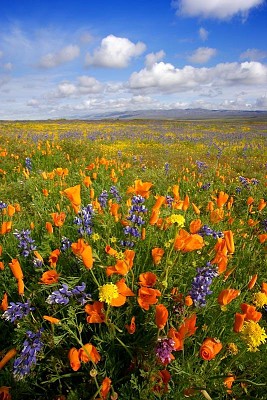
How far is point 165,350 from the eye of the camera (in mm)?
1486

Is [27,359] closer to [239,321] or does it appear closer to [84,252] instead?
[84,252]

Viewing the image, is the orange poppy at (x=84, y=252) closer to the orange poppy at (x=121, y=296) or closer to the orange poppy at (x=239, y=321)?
the orange poppy at (x=121, y=296)

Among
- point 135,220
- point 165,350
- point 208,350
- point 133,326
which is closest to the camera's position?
point 208,350

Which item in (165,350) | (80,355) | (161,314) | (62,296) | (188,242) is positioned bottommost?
(80,355)

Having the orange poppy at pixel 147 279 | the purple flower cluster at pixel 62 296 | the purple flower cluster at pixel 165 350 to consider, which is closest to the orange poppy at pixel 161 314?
the purple flower cluster at pixel 165 350

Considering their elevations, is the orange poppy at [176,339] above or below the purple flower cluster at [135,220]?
below

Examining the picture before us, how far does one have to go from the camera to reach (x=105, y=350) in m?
2.01

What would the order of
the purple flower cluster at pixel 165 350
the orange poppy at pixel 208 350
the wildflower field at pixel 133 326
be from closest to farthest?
the orange poppy at pixel 208 350, the purple flower cluster at pixel 165 350, the wildflower field at pixel 133 326

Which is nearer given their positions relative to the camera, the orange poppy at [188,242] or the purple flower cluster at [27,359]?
the purple flower cluster at [27,359]

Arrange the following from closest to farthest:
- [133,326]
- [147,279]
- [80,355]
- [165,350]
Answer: [165,350] → [80,355] → [133,326] → [147,279]

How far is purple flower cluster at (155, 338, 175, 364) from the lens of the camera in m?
1.48

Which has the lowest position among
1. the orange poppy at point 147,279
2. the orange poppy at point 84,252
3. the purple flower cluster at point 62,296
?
the purple flower cluster at point 62,296

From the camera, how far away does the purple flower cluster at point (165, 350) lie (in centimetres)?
148

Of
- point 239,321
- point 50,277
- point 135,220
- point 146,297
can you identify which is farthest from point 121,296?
point 135,220
